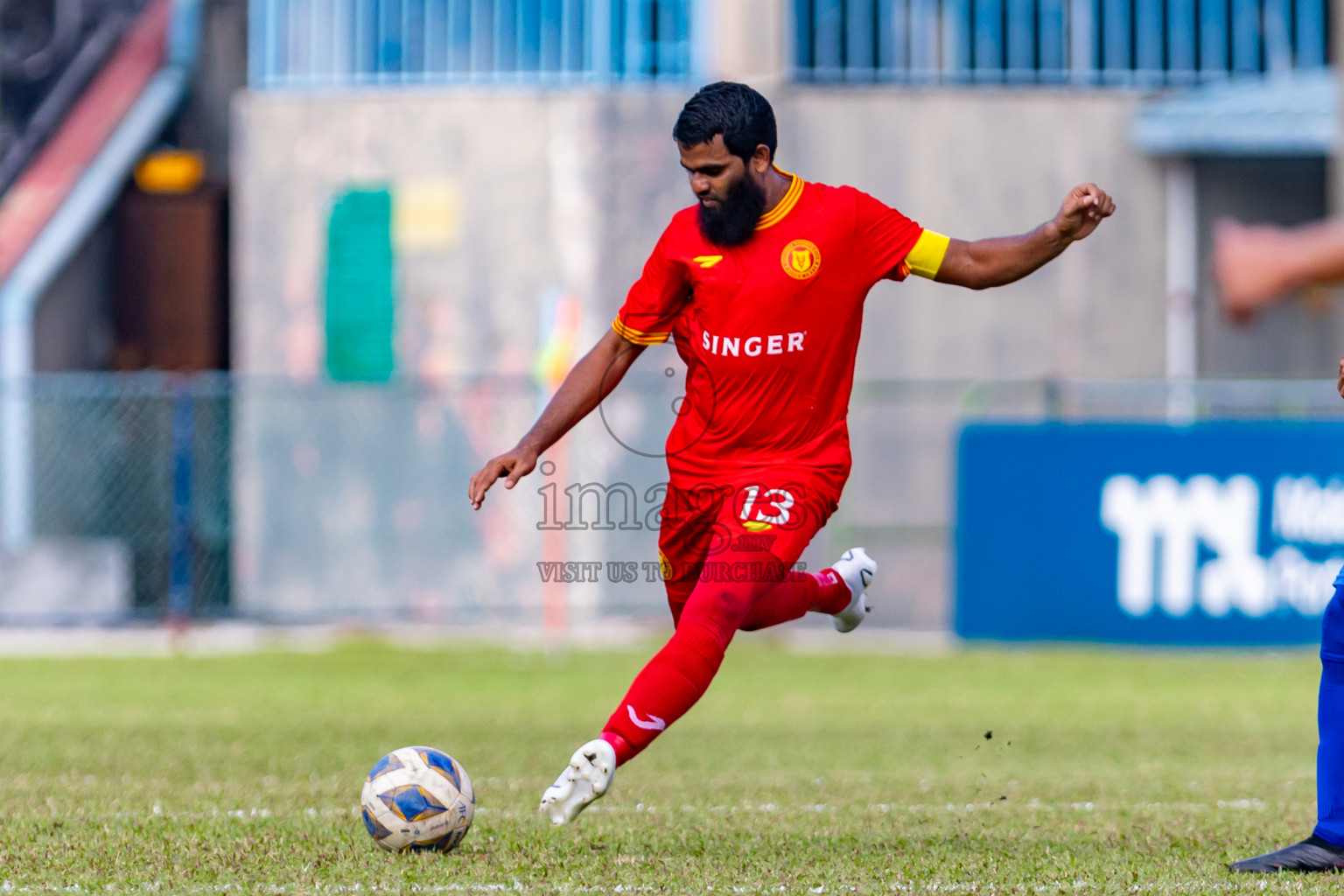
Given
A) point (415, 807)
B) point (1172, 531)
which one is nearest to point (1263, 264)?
point (1172, 531)

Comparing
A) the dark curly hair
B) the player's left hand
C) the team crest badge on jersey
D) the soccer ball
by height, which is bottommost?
the soccer ball

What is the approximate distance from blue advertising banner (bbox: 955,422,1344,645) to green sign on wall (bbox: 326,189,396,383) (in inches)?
247

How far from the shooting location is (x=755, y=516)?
5.88 metres

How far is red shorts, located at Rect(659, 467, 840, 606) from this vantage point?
585cm

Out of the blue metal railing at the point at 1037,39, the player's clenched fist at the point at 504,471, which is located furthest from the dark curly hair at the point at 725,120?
the blue metal railing at the point at 1037,39

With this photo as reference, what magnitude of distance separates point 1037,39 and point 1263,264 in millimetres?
3072

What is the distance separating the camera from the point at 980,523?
48.7 feet

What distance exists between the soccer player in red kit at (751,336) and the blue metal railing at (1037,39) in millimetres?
12279

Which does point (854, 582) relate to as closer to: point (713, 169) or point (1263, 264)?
point (713, 169)

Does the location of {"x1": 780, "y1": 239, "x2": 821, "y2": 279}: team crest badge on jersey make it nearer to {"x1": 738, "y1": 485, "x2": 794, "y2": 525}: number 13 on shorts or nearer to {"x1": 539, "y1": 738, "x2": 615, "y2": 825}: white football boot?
{"x1": 738, "y1": 485, "x2": 794, "y2": 525}: number 13 on shorts

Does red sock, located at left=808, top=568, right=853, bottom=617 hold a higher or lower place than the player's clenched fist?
lower

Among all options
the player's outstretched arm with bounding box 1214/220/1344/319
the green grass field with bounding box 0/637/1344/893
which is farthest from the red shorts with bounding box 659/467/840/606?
the player's outstretched arm with bounding box 1214/220/1344/319

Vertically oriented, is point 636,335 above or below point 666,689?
above

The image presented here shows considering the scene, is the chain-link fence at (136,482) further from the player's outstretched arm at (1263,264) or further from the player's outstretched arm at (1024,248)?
the player's outstretched arm at (1024,248)
